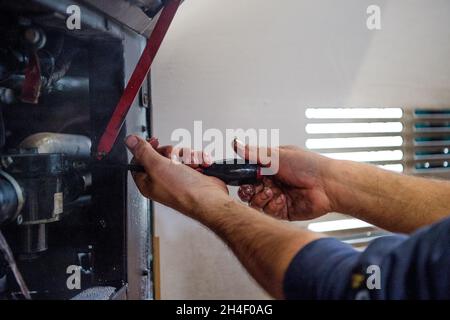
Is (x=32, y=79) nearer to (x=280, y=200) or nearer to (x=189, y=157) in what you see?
(x=189, y=157)

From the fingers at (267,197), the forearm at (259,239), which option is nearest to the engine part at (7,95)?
the forearm at (259,239)

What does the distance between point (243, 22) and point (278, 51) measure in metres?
0.14

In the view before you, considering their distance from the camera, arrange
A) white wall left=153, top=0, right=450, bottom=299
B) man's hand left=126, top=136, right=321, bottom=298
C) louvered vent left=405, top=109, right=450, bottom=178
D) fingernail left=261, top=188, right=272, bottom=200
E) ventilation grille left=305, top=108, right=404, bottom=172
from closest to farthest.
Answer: man's hand left=126, top=136, right=321, bottom=298
fingernail left=261, top=188, right=272, bottom=200
white wall left=153, top=0, right=450, bottom=299
ventilation grille left=305, top=108, right=404, bottom=172
louvered vent left=405, top=109, right=450, bottom=178

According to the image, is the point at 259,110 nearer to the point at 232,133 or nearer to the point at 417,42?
the point at 232,133

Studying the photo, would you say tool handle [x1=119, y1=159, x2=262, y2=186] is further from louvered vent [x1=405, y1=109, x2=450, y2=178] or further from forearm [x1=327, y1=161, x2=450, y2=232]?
louvered vent [x1=405, y1=109, x2=450, y2=178]

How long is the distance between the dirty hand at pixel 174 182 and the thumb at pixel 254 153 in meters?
0.11

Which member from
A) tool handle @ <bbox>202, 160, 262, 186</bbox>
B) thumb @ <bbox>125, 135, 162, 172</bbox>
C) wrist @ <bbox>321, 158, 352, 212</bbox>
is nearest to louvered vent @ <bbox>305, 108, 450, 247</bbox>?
wrist @ <bbox>321, 158, 352, 212</bbox>

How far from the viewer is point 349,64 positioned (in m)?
1.33

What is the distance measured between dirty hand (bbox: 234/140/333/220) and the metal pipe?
1.12ft

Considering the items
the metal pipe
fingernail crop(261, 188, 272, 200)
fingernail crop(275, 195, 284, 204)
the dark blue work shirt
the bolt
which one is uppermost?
the metal pipe

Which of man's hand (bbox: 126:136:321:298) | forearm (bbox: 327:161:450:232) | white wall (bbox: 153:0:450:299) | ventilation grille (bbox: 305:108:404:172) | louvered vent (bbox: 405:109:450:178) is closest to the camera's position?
man's hand (bbox: 126:136:321:298)

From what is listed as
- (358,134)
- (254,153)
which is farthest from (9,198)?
(358,134)

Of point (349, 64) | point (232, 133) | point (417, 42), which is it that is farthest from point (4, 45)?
point (417, 42)

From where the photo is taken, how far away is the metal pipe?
62 centimetres
